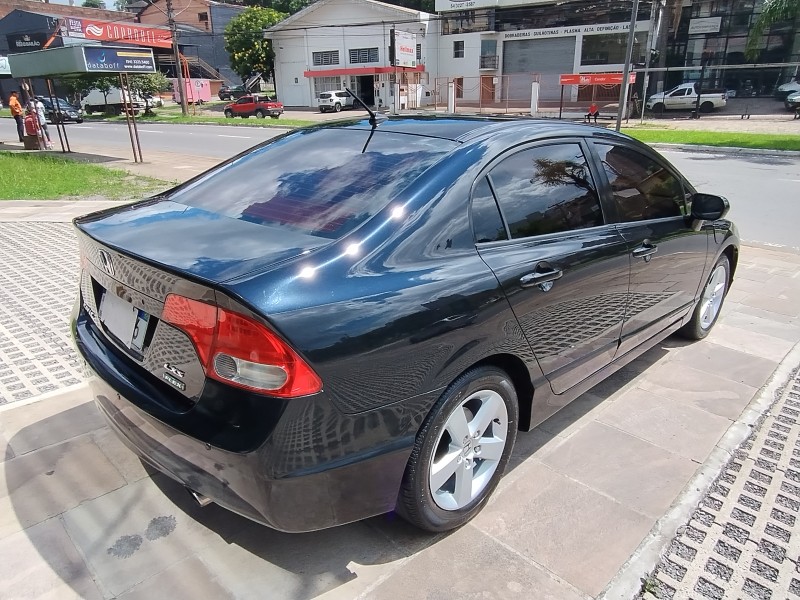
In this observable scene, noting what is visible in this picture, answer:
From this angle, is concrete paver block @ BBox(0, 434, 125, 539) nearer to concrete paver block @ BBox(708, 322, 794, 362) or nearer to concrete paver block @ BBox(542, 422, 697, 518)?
concrete paver block @ BBox(542, 422, 697, 518)

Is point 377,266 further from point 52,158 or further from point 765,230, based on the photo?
point 52,158

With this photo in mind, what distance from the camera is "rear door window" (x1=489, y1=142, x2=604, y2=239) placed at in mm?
2615

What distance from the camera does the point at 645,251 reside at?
10.7ft

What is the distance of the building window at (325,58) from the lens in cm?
4894

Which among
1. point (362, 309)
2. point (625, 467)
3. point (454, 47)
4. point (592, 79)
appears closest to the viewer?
point (362, 309)

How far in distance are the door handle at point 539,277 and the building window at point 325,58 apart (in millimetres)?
50630

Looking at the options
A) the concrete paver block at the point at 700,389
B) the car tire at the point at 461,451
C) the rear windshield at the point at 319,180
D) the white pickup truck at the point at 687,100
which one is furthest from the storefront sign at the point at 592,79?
the car tire at the point at 461,451

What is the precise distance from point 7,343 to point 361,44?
158 feet

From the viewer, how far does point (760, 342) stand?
4.54 m

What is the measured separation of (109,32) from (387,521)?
191 feet

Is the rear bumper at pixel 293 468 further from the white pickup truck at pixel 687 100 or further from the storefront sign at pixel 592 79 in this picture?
the white pickup truck at pixel 687 100

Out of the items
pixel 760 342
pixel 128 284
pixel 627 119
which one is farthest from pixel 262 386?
pixel 627 119

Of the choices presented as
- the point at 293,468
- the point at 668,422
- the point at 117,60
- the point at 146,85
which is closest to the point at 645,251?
the point at 668,422

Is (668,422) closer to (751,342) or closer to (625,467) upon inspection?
(625,467)
